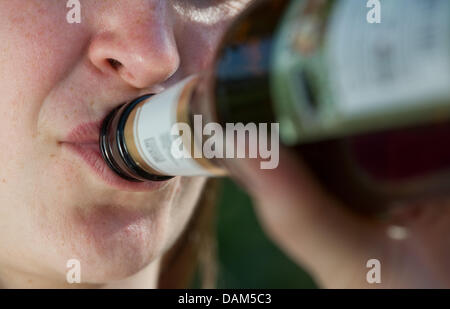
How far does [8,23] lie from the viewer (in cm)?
55

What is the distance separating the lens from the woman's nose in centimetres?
53

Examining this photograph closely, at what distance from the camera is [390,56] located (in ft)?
0.89

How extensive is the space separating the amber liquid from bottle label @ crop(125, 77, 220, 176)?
0.14 ft

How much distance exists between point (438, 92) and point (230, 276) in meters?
1.85

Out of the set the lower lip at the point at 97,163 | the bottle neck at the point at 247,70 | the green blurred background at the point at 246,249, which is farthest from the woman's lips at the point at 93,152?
the green blurred background at the point at 246,249

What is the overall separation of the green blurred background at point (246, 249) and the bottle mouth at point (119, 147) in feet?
4.92

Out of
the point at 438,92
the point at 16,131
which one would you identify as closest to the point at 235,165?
the point at 438,92

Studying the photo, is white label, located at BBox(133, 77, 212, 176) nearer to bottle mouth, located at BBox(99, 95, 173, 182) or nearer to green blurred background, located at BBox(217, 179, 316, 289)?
bottle mouth, located at BBox(99, 95, 173, 182)

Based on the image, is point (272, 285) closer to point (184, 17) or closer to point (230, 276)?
point (230, 276)

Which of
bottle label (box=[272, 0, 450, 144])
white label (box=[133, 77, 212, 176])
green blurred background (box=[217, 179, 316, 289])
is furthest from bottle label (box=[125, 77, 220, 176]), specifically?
green blurred background (box=[217, 179, 316, 289])

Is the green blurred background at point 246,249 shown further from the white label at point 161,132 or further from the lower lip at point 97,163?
the white label at point 161,132

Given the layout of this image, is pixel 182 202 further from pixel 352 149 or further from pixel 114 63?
pixel 352 149

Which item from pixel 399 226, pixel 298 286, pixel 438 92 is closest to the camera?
pixel 438 92
